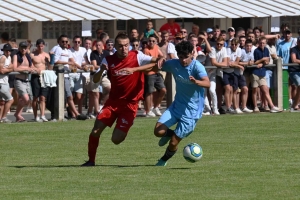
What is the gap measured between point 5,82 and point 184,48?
8.40m

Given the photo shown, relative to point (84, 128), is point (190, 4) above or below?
above

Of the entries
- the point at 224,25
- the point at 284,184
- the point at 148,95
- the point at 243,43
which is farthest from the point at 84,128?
the point at 224,25

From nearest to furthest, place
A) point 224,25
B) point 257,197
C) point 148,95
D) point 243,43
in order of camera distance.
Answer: point 257,197
point 148,95
point 243,43
point 224,25

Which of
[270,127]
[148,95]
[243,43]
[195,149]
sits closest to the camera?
[195,149]

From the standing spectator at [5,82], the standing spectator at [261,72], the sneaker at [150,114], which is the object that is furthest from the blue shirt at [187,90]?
the standing spectator at [261,72]

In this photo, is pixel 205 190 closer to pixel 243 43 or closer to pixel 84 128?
pixel 84 128

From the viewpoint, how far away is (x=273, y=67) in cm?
2283

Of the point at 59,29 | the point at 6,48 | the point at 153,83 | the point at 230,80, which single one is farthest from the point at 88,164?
the point at 59,29

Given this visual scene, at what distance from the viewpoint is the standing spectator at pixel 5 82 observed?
63.8ft

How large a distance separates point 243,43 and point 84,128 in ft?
19.0

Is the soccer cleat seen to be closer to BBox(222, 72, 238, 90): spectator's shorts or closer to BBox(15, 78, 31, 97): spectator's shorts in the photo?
BBox(15, 78, 31, 97): spectator's shorts

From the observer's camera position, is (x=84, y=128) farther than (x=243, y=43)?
No

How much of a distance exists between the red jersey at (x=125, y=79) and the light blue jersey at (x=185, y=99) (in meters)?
0.55

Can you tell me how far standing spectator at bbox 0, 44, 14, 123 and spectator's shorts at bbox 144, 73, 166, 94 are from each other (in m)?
3.26
